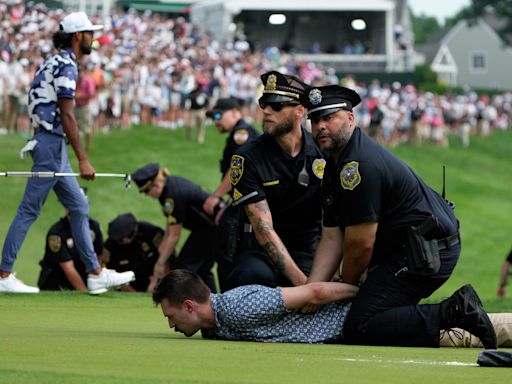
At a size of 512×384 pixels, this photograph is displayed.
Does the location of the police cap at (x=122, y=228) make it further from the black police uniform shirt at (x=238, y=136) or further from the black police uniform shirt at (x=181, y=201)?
the black police uniform shirt at (x=238, y=136)

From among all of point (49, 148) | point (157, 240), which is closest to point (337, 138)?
point (49, 148)

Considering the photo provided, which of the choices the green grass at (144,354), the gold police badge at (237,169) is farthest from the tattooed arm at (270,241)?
the green grass at (144,354)

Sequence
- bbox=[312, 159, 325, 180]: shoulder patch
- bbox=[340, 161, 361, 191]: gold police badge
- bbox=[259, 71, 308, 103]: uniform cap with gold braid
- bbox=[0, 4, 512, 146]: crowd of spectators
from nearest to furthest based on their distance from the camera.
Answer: bbox=[340, 161, 361, 191]: gold police badge, bbox=[259, 71, 308, 103]: uniform cap with gold braid, bbox=[312, 159, 325, 180]: shoulder patch, bbox=[0, 4, 512, 146]: crowd of spectators

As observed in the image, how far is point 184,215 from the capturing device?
43.3 ft

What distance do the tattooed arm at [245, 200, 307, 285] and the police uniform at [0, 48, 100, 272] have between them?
2.97 metres

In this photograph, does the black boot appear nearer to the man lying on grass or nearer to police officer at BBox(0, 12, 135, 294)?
the man lying on grass

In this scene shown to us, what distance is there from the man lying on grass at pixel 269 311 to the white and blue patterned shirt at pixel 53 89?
3.70 meters

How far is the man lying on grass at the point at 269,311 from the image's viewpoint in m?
7.29

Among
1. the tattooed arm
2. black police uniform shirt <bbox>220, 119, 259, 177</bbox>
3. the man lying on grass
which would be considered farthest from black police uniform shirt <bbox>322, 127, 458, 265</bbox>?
black police uniform shirt <bbox>220, 119, 259, 177</bbox>

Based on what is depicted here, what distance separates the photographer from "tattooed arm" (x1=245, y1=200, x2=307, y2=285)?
814cm

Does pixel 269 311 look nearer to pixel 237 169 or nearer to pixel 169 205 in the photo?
pixel 237 169

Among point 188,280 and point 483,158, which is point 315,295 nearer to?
point 188,280

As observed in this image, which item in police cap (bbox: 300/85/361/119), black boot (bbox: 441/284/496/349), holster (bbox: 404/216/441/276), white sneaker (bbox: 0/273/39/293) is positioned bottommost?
white sneaker (bbox: 0/273/39/293)

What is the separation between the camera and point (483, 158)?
1911 inches
